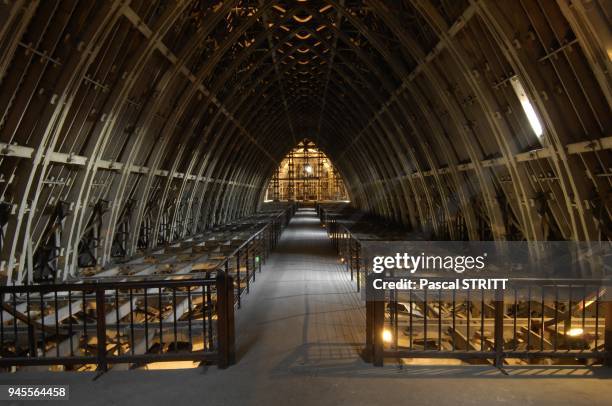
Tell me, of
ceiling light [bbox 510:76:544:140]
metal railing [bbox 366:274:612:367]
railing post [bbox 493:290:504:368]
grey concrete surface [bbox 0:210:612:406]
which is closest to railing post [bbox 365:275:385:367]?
metal railing [bbox 366:274:612:367]

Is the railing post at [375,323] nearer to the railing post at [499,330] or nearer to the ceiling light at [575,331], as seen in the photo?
the railing post at [499,330]

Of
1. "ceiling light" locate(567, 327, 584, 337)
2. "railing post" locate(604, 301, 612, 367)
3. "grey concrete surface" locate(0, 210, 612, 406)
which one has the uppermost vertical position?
"railing post" locate(604, 301, 612, 367)

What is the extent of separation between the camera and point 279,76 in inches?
699

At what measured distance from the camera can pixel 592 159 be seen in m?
7.29

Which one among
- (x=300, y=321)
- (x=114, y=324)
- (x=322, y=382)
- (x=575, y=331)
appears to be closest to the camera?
(x=322, y=382)

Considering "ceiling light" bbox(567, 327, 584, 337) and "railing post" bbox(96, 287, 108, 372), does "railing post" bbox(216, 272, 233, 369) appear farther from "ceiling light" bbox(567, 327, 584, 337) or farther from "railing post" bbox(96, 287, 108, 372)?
"ceiling light" bbox(567, 327, 584, 337)

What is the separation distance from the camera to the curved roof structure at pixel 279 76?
7.08m

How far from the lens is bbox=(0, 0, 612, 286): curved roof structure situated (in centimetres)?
708

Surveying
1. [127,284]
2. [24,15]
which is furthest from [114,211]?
[127,284]

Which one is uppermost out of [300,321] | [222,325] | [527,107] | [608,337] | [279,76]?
[279,76]

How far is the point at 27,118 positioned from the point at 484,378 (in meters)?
8.03

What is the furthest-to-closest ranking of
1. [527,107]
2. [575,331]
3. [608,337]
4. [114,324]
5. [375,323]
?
[527,107] → [114,324] → [575,331] → [375,323] → [608,337]

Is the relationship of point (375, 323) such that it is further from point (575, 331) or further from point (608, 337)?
point (575, 331)

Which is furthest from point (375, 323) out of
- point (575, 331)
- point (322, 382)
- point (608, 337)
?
point (575, 331)
